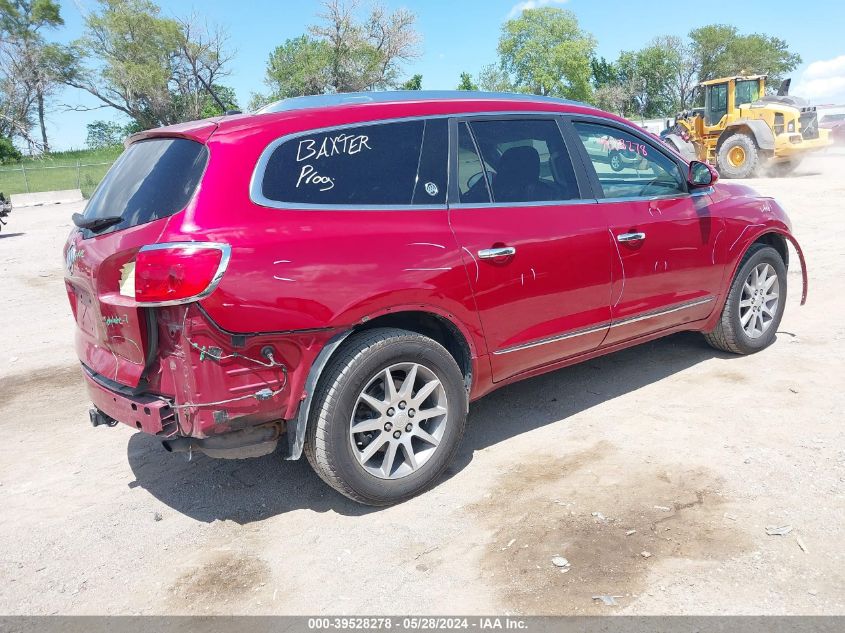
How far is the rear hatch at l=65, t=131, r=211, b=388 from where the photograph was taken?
3113mm

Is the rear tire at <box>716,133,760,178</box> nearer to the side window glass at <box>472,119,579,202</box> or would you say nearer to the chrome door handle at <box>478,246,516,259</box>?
the side window glass at <box>472,119,579,202</box>

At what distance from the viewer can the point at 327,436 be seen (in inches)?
128

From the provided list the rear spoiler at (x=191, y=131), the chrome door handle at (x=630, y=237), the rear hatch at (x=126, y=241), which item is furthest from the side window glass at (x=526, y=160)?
the rear hatch at (x=126, y=241)

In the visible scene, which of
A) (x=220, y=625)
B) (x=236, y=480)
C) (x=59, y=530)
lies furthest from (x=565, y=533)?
(x=59, y=530)

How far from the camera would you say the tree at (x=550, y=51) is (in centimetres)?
Result: 7456

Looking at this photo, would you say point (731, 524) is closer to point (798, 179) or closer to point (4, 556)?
point (4, 556)

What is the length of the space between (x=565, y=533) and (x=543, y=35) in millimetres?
80007

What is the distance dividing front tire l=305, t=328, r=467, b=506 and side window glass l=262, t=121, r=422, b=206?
2.19ft

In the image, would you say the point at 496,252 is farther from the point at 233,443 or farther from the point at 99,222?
the point at 99,222

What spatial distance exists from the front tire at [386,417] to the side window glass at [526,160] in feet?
3.39

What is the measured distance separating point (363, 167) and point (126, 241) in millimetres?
1123

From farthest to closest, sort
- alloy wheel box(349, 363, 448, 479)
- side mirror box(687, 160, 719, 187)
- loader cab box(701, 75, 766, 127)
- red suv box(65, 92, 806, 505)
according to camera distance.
A: 1. loader cab box(701, 75, 766, 127)
2. side mirror box(687, 160, 719, 187)
3. alloy wheel box(349, 363, 448, 479)
4. red suv box(65, 92, 806, 505)

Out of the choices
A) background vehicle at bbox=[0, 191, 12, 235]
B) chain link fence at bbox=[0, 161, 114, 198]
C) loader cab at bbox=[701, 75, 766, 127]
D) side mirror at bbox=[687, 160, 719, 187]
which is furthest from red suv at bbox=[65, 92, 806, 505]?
chain link fence at bbox=[0, 161, 114, 198]

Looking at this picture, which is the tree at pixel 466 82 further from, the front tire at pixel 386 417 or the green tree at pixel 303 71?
the front tire at pixel 386 417
